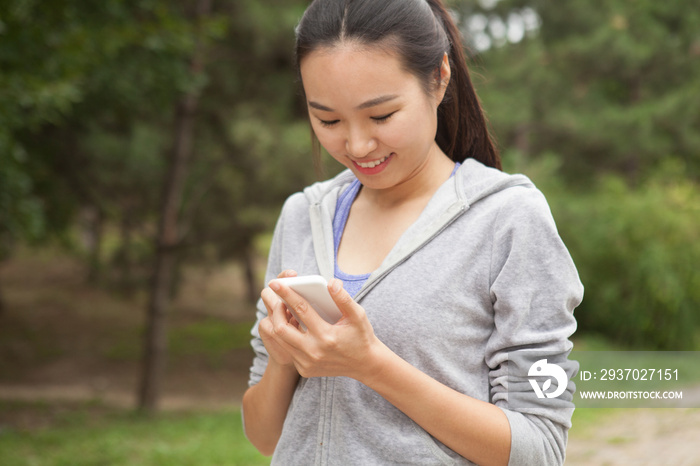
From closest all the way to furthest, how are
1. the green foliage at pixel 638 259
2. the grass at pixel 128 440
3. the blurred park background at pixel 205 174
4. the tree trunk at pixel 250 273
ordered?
the grass at pixel 128 440
the blurred park background at pixel 205 174
the green foliage at pixel 638 259
the tree trunk at pixel 250 273

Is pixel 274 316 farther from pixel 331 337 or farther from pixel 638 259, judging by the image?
pixel 638 259

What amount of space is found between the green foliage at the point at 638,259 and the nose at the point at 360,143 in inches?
328

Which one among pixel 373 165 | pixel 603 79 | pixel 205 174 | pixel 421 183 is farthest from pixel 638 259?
pixel 373 165

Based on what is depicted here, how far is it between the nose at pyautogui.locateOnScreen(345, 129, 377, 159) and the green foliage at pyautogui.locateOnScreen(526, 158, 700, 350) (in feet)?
27.4

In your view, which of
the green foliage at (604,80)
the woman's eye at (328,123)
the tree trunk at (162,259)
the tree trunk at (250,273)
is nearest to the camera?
the woman's eye at (328,123)

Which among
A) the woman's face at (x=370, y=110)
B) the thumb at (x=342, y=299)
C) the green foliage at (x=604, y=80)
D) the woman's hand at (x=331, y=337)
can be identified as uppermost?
the green foliage at (x=604, y=80)

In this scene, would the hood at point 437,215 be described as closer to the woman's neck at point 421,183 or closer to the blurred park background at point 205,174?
the woman's neck at point 421,183

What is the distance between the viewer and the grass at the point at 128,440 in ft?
17.4

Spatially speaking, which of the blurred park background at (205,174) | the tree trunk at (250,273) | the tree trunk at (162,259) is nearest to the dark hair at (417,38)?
the blurred park background at (205,174)

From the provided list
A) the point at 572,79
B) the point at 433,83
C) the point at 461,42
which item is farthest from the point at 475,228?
the point at 572,79

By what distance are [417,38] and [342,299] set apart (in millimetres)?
525

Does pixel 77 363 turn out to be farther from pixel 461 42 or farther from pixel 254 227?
pixel 461 42

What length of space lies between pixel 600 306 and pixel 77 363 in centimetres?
881

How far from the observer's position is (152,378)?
8648 millimetres
